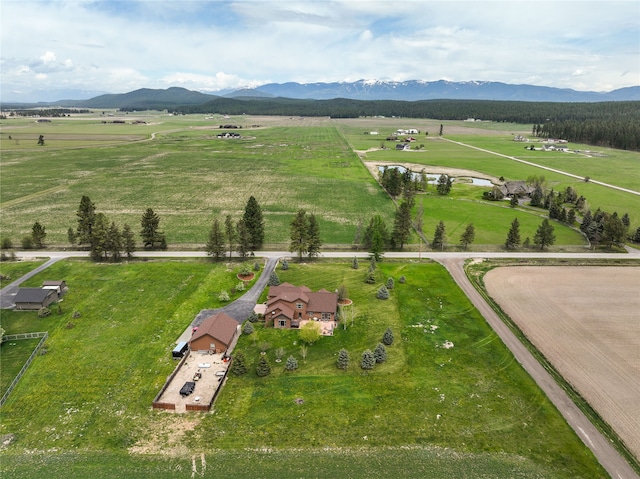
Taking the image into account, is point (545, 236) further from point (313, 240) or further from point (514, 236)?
point (313, 240)

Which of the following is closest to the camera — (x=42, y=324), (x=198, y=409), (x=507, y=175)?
(x=198, y=409)

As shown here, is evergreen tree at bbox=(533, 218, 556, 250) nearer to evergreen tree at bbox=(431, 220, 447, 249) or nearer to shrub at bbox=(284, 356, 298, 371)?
evergreen tree at bbox=(431, 220, 447, 249)

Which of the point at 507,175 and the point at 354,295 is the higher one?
the point at 507,175

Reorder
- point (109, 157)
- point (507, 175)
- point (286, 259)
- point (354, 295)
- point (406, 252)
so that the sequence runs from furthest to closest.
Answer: point (109, 157)
point (507, 175)
point (406, 252)
point (286, 259)
point (354, 295)

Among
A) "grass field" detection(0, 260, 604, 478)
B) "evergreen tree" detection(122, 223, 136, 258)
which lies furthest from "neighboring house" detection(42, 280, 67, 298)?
"evergreen tree" detection(122, 223, 136, 258)

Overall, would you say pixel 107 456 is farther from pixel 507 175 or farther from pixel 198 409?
pixel 507 175

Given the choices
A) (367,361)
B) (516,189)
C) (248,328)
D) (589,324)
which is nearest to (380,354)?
(367,361)

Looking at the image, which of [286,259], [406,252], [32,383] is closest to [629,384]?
[406,252]
